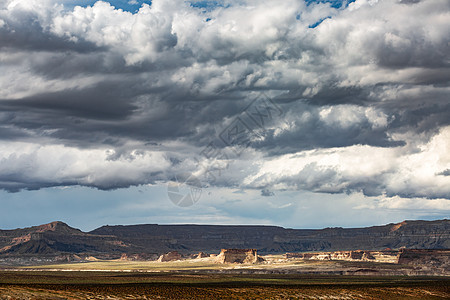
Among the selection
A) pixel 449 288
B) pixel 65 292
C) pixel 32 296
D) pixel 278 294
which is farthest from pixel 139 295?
pixel 449 288

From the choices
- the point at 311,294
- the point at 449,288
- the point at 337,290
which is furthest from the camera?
the point at 449,288

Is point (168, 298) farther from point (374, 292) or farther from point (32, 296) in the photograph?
point (374, 292)

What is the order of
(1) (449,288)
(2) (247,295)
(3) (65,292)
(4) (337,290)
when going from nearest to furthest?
1. (3) (65,292)
2. (2) (247,295)
3. (4) (337,290)
4. (1) (449,288)

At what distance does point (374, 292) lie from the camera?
149625mm

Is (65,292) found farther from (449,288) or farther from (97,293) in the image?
(449,288)

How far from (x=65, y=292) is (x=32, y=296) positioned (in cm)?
1165

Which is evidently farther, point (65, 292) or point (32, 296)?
point (65, 292)

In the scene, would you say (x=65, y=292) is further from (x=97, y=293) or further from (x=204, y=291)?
(x=204, y=291)

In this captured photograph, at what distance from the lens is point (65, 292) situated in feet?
359

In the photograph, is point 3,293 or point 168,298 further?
point 168,298

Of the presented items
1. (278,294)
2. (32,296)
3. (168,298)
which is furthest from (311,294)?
(32,296)

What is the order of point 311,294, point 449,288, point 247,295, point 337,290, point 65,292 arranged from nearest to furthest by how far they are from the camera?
1. point 65,292
2. point 247,295
3. point 311,294
4. point 337,290
5. point 449,288

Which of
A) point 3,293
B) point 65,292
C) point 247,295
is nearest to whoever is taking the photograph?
point 3,293

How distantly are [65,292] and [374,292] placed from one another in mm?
75915
